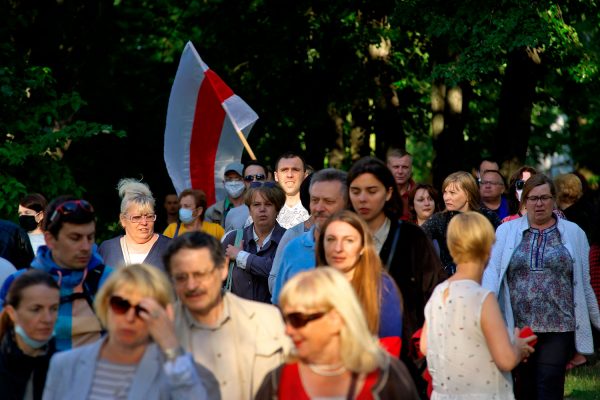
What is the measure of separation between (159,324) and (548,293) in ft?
16.7

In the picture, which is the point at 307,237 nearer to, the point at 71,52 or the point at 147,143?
the point at 71,52

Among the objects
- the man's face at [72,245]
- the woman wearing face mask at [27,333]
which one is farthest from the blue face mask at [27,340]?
the man's face at [72,245]

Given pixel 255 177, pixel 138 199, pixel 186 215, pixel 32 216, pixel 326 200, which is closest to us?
pixel 326 200

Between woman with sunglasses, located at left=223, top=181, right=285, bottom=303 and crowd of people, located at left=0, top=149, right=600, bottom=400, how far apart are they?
0.04ft

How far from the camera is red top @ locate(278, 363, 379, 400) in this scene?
488cm

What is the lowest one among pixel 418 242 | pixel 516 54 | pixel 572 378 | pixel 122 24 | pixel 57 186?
pixel 572 378

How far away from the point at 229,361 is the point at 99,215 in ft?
63.4

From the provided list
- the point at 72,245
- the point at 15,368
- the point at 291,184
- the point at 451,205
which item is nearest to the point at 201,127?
the point at 291,184

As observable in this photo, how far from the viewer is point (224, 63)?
2562 centimetres

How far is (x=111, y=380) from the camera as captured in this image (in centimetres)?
539

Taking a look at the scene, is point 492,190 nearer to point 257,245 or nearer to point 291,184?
point 291,184

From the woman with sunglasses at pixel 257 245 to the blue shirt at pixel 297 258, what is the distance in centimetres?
256

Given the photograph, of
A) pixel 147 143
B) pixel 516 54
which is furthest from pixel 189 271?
pixel 147 143

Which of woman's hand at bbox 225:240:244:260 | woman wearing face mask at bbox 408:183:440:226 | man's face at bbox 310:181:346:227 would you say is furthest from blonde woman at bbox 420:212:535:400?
woman wearing face mask at bbox 408:183:440:226
